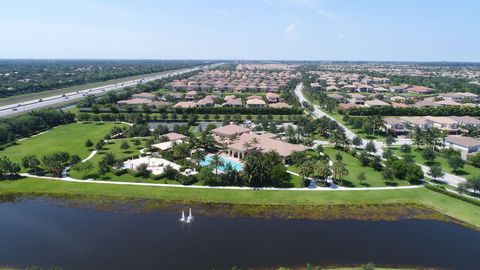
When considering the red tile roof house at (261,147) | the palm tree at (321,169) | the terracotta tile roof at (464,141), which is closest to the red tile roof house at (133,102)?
the red tile roof house at (261,147)

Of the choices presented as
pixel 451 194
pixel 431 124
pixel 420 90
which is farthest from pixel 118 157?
pixel 420 90

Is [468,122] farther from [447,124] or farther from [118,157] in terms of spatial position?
[118,157]

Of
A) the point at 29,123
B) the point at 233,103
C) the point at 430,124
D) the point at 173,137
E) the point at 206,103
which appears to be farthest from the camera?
the point at 233,103

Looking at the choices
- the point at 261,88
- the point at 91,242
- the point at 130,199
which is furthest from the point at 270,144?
the point at 261,88

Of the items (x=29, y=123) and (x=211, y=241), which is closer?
(x=211, y=241)

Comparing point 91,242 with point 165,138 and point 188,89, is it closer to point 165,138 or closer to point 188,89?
point 165,138

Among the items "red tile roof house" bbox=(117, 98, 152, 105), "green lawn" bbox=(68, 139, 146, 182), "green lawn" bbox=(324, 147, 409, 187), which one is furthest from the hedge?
"red tile roof house" bbox=(117, 98, 152, 105)
